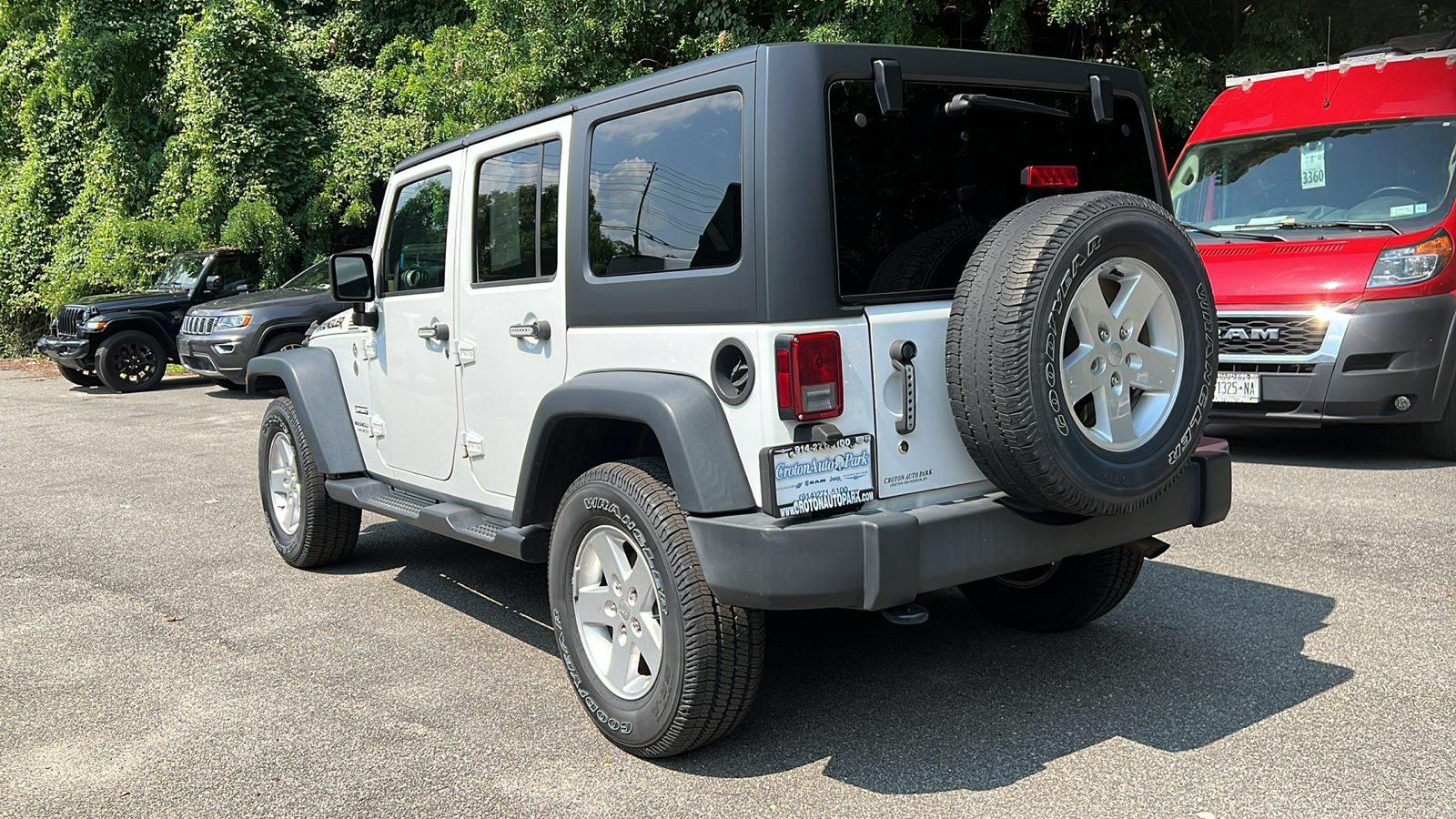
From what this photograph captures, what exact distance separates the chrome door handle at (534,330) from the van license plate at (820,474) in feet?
3.78

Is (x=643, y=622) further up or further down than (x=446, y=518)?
further down

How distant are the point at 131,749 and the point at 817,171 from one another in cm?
272

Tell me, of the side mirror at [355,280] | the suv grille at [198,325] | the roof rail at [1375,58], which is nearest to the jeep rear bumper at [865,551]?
the side mirror at [355,280]

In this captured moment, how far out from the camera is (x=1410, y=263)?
24.3ft

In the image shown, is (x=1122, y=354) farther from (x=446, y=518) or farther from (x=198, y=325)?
(x=198, y=325)

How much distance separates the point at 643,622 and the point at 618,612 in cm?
14

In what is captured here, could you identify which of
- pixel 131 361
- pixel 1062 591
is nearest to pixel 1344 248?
pixel 1062 591

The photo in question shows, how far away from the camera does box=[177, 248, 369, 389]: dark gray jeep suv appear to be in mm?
13734

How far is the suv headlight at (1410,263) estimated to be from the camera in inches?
291

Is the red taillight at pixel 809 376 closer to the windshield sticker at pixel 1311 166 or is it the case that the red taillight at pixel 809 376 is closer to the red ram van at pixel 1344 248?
the red ram van at pixel 1344 248

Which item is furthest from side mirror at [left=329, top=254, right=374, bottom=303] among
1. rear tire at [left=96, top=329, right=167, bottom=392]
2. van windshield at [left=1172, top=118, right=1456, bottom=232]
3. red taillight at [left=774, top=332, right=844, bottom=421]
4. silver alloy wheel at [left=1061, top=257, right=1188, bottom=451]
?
rear tire at [left=96, top=329, right=167, bottom=392]

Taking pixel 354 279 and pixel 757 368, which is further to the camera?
pixel 354 279

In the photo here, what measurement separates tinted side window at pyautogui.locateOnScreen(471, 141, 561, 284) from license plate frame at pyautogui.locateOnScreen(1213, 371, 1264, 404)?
16.5 ft

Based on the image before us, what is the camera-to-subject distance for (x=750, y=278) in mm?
3234
